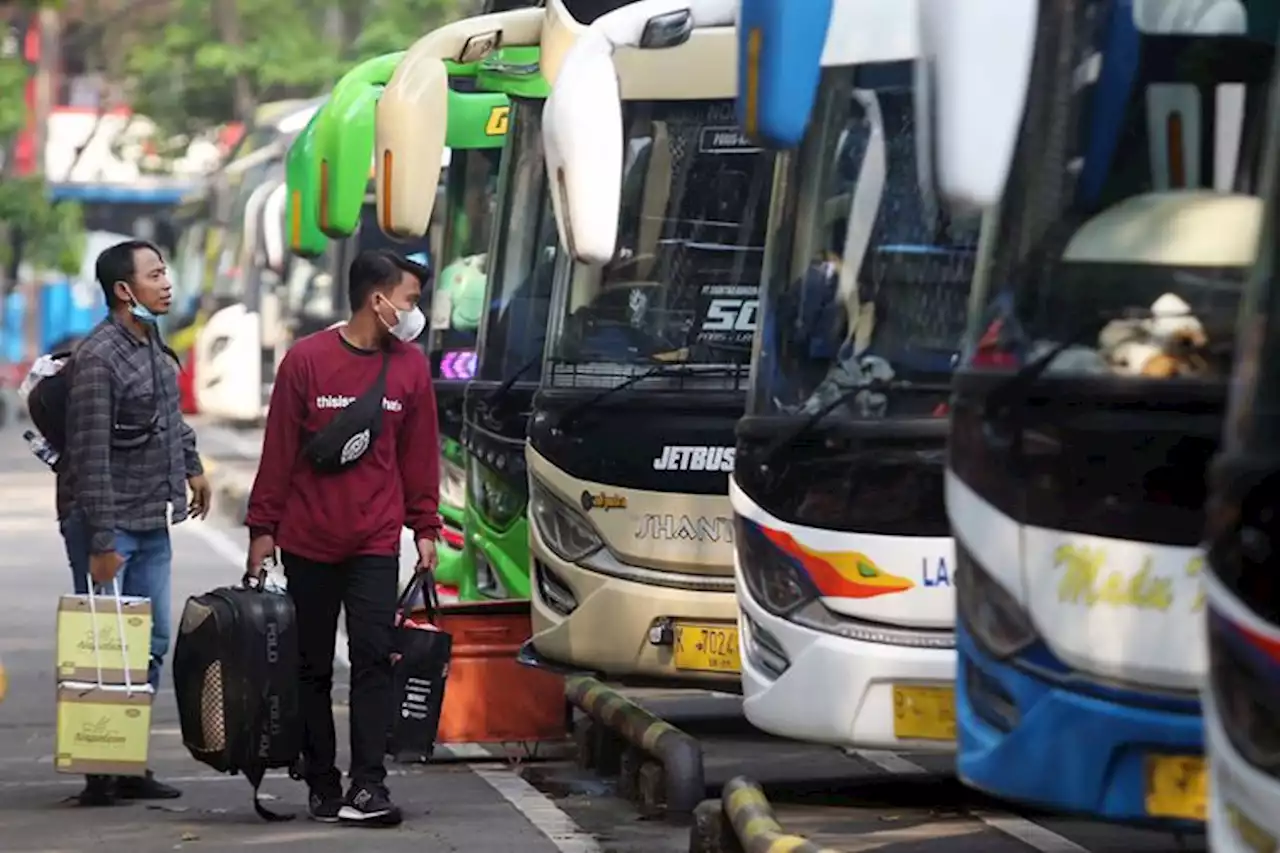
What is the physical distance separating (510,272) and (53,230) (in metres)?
29.4

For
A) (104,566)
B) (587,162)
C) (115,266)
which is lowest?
(104,566)

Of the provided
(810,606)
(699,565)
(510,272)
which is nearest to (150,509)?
(699,565)

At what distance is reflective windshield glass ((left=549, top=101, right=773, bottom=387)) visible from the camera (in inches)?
468

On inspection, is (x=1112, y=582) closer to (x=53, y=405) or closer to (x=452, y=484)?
(x=53, y=405)

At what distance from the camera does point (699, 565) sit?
11.6 meters

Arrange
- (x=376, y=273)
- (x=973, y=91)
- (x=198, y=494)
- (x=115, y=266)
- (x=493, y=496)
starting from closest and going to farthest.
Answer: (x=973, y=91) → (x=376, y=273) → (x=115, y=266) → (x=198, y=494) → (x=493, y=496)

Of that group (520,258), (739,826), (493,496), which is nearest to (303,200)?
(520,258)

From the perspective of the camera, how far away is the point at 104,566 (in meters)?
11.0

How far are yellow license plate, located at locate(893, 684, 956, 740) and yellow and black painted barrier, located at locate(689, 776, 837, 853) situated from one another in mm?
428

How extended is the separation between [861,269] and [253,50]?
40.4 m

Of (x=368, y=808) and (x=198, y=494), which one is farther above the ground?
(x=198, y=494)

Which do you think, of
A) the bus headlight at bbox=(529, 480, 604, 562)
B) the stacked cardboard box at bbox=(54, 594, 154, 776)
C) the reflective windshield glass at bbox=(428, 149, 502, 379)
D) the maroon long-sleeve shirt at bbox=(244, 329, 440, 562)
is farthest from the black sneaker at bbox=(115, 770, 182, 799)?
the reflective windshield glass at bbox=(428, 149, 502, 379)

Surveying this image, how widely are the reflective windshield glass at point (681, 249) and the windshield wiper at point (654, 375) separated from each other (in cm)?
3

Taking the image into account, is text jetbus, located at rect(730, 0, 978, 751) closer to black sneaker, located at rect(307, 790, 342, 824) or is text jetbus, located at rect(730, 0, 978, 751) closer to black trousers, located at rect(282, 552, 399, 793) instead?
black trousers, located at rect(282, 552, 399, 793)
